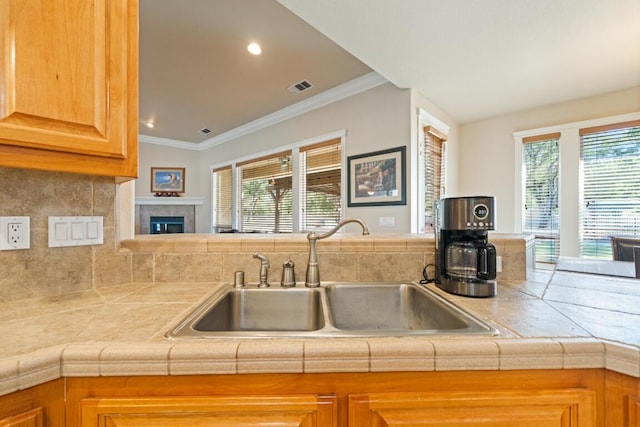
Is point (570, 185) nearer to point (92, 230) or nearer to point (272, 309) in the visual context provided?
point (272, 309)

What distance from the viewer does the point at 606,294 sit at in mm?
956

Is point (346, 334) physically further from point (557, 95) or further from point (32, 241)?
point (557, 95)

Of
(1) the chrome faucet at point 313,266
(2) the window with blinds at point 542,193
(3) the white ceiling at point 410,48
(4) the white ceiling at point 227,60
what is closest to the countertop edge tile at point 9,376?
(1) the chrome faucet at point 313,266

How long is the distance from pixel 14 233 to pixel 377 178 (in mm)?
2833

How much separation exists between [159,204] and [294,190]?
3.20 meters

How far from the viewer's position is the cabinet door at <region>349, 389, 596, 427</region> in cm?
59

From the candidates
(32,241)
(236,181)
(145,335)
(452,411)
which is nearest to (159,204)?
(236,181)

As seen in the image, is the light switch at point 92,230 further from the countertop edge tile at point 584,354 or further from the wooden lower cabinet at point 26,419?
the countertop edge tile at point 584,354

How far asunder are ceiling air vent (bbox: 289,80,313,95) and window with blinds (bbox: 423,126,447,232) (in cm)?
150

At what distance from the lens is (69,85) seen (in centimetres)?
73

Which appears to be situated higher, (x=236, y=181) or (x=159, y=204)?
(x=236, y=181)

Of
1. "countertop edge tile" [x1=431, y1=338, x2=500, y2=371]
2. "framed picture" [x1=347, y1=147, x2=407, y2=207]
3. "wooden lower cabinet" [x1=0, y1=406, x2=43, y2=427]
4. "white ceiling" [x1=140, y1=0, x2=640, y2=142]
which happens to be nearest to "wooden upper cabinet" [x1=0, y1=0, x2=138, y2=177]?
"wooden lower cabinet" [x1=0, y1=406, x2=43, y2=427]

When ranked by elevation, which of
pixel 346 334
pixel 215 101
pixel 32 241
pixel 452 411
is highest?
pixel 215 101

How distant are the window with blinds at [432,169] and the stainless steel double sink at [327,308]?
2255mm
